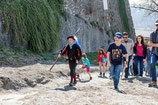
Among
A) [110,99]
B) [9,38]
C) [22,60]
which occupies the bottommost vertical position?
[110,99]

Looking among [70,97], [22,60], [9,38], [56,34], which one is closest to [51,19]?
[56,34]

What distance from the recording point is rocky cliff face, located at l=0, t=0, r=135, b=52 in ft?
49.5

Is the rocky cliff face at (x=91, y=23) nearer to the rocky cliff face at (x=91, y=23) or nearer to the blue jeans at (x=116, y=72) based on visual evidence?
the rocky cliff face at (x=91, y=23)

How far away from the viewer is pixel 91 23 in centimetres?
1841

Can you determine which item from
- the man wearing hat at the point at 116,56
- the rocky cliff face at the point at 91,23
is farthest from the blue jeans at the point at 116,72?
the rocky cliff face at the point at 91,23

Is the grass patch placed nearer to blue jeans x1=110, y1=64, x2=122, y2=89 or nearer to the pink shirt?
the pink shirt

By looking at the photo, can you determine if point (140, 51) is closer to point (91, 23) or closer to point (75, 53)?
point (75, 53)

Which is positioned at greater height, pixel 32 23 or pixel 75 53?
pixel 32 23

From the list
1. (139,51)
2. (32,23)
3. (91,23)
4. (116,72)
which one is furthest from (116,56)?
(91,23)

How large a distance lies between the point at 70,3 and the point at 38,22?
16.9 ft

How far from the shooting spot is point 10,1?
408 inches

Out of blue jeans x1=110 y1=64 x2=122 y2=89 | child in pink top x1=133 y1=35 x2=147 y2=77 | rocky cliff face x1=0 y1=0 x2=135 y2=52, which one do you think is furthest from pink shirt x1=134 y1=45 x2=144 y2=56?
rocky cliff face x1=0 y1=0 x2=135 y2=52

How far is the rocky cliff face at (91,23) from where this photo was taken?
1508 cm

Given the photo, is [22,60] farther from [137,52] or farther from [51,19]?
[137,52]
